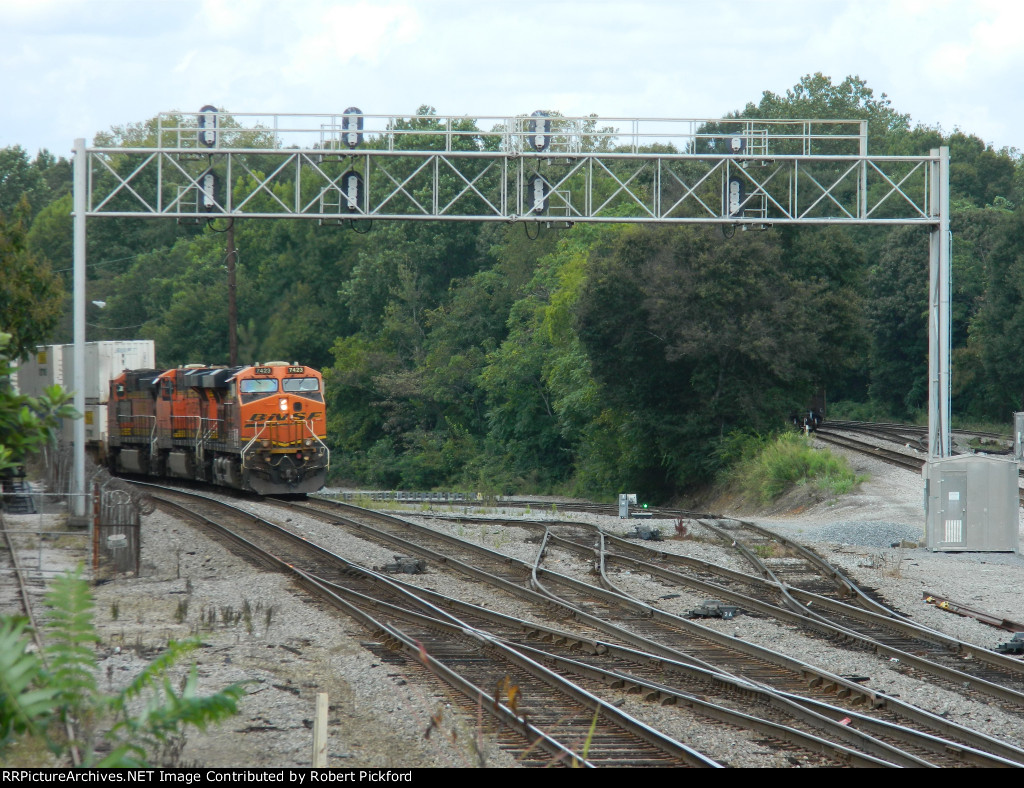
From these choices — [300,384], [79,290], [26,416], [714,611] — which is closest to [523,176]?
[300,384]

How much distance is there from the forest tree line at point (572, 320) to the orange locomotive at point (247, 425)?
537 cm

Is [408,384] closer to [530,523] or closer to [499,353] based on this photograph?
[499,353]

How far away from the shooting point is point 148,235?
76.8m

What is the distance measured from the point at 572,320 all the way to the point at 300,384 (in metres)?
15.1

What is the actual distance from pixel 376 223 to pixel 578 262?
2290cm

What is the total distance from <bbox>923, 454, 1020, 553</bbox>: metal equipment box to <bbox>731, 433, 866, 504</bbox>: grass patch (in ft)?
30.4

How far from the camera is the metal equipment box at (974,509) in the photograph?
19.3m

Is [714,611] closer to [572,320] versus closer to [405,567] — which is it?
[405,567]

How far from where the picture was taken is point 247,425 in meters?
27.1

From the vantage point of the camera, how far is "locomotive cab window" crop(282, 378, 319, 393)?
2841 centimetres

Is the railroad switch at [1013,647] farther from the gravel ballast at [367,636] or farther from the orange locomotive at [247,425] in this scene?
the orange locomotive at [247,425]

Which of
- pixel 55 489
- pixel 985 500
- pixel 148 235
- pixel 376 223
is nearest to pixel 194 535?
pixel 55 489

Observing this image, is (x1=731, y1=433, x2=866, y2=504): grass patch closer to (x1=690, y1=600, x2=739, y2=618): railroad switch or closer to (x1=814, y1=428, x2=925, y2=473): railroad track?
(x1=814, y1=428, x2=925, y2=473): railroad track
